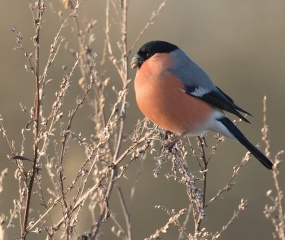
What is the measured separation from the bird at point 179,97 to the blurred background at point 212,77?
0.45m

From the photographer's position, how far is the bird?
337 cm

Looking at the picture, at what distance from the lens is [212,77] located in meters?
7.25

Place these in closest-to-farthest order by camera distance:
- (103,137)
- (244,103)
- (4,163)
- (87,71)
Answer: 1. (103,137)
2. (87,71)
3. (4,163)
4. (244,103)

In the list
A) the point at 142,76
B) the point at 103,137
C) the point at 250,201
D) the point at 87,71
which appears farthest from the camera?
the point at 250,201

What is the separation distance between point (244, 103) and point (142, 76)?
365 centimetres

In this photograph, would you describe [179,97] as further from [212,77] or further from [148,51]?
[212,77]

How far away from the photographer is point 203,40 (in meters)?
8.42

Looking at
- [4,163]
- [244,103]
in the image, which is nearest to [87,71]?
[4,163]

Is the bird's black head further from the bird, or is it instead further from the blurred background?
the blurred background

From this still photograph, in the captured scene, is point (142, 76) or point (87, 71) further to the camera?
point (142, 76)

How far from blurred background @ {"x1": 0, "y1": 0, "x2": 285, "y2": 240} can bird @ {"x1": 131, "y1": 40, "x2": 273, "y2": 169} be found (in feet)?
1.48

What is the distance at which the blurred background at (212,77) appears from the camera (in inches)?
231

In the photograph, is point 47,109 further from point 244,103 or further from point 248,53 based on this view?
point 248,53

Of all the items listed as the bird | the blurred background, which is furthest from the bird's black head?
the blurred background
